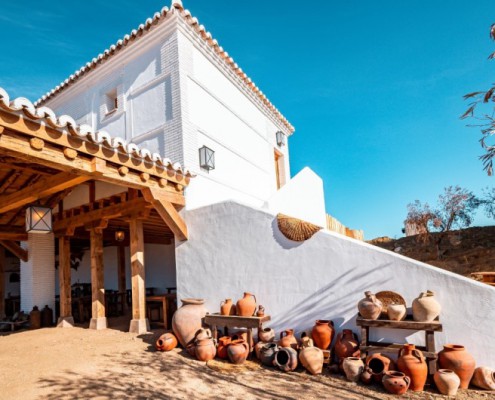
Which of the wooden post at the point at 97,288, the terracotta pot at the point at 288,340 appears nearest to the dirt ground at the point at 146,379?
the terracotta pot at the point at 288,340

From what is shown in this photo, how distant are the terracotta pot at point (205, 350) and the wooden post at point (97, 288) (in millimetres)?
3494

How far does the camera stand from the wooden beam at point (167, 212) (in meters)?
Answer: 6.08

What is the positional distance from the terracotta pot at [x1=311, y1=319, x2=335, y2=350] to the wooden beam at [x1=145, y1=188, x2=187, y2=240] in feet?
10.9

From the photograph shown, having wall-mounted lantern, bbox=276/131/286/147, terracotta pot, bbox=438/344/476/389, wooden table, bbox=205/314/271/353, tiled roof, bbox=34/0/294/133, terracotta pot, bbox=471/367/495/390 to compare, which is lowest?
terracotta pot, bbox=471/367/495/390

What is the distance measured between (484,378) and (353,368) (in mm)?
1509

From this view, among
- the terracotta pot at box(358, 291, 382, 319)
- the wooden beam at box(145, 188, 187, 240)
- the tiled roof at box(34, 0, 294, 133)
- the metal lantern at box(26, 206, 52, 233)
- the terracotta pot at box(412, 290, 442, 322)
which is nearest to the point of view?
the terracotta pot at box(412, 290, 442, 322)

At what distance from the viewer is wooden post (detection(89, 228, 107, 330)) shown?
25.0ft

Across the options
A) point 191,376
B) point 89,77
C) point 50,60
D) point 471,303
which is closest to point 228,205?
point 191,376

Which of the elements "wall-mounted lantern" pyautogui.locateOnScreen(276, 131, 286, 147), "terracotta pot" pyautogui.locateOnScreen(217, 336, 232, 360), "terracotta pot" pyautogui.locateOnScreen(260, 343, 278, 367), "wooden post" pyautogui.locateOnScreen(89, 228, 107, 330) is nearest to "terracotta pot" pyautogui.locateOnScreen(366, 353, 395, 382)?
"terracotta pot" pyautogui.locateOnScreen(260, 343, 278, 367)

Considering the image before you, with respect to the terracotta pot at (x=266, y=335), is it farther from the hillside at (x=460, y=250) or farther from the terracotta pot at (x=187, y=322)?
the hillside at (x=460, y=250)

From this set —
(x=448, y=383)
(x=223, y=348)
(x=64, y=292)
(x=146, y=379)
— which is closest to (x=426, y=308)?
(x=448, y=383)

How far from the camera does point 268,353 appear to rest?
5004mm

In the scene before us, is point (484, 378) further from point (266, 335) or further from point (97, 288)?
point (97, 288)

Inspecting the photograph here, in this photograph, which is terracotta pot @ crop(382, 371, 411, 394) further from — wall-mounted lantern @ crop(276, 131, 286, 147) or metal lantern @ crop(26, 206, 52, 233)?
wall-mounted lantern @ crop(276, 131, 286, 147)
